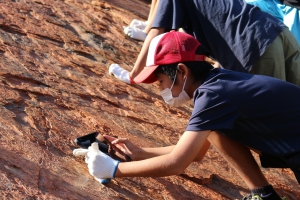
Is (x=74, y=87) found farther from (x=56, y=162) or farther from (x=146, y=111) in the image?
(x=56, y=162)

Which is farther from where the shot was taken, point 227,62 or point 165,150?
point 227,62

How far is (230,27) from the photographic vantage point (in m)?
3.56

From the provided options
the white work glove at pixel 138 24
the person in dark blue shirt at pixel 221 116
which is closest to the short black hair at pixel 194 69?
the person in dark blue shirt at pixel 221 116

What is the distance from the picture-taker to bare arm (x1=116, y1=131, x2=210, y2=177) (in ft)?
8.52

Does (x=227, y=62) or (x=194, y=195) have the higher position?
(x=227, y=62)

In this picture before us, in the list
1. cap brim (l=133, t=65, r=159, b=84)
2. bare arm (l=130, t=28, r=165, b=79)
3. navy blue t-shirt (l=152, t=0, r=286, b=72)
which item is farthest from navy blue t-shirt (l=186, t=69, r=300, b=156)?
bare arm (l=130, t=28, r=165, b=79)

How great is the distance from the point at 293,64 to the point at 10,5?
2.59m

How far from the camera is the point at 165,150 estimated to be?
3105mm

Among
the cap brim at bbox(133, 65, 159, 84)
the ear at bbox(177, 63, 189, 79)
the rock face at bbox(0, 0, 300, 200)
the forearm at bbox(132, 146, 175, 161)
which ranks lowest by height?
the rock face at bbox(0, 0, 300, 200)

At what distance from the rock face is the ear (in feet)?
2.11

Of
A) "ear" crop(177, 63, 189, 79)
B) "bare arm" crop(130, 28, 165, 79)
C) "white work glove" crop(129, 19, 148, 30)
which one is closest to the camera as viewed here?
"ear" crop(177, 63, 189, 79)

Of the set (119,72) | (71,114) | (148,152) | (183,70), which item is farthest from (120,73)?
(183,70)

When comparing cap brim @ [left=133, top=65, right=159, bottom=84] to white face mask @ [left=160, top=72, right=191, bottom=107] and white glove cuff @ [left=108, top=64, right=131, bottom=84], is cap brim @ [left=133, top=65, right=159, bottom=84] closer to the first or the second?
white face mask @ [left=160, top=72, right=191, bottom=107]

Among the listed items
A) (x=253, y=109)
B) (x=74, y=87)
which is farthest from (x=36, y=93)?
(x=253, y=109)
